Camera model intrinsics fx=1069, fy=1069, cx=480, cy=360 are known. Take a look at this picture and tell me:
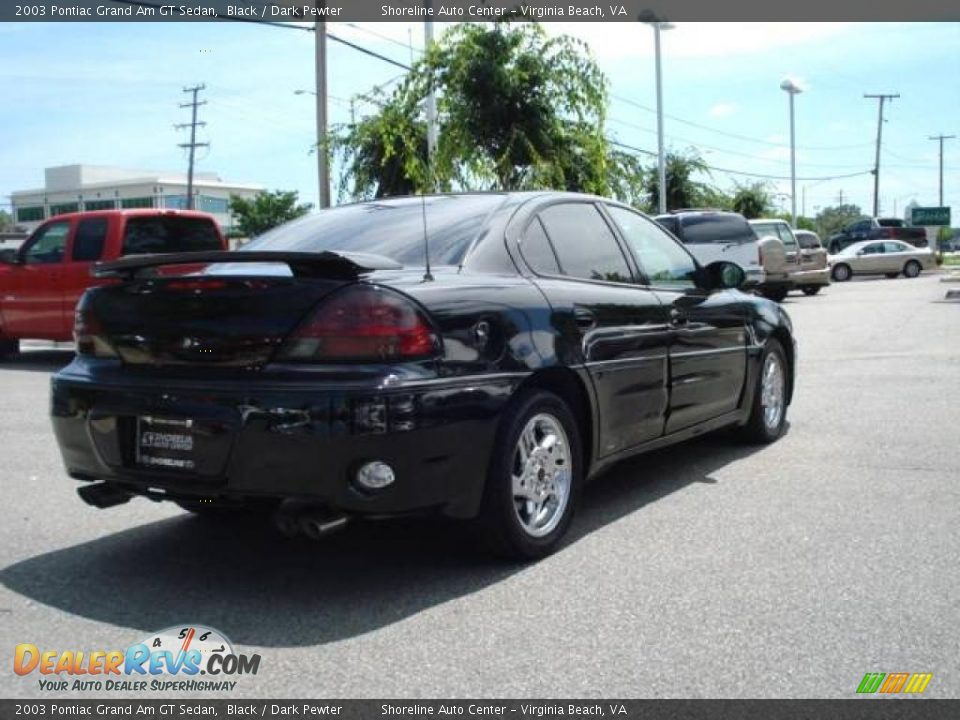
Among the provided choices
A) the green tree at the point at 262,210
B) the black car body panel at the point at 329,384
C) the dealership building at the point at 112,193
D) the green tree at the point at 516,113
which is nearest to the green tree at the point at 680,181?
the green tree at the point at 516,113

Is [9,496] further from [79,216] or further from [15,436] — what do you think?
[79,216]

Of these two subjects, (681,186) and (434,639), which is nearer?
(434,639)

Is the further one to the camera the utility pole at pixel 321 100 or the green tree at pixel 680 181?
the green tree at pixel 680 181

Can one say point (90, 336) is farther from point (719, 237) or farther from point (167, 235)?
point (719, 237)

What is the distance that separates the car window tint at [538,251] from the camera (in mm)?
4762

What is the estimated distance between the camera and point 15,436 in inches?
307

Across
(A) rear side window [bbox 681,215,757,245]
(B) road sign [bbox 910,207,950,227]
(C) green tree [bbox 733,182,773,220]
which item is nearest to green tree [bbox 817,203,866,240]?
(B) road sign [bbox 910,207,950,227]

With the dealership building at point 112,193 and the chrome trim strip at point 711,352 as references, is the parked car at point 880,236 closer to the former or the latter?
the chrome trim strip at point 711,352

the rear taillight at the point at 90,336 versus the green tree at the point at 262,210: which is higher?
the green tree at the point at 262,210

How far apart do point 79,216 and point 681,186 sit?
2942 cm

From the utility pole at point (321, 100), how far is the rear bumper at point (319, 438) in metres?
18.0

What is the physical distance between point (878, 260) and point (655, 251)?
34978mm

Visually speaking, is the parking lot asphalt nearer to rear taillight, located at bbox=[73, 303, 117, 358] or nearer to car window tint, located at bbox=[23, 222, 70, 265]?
rear taillight, located at bbox=[73, 303, 117, 358]
